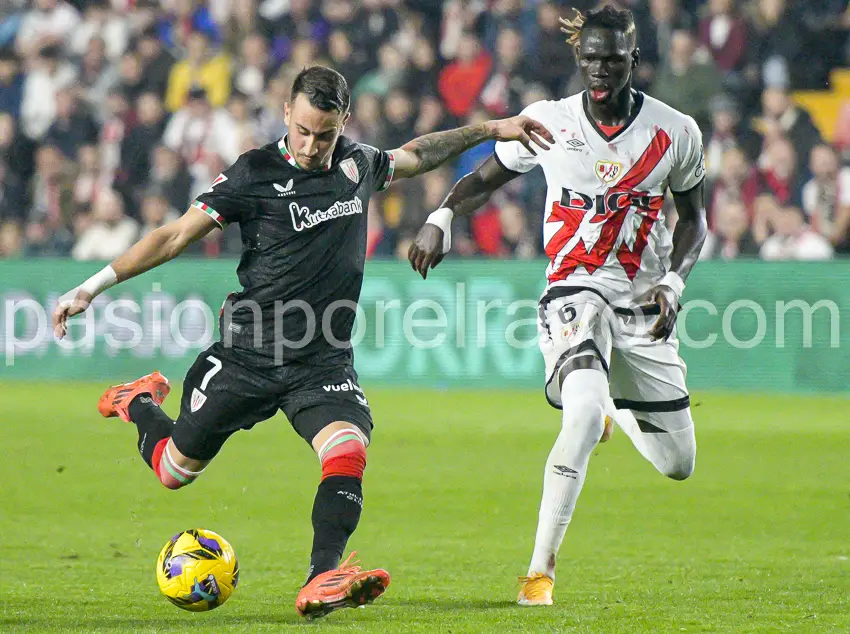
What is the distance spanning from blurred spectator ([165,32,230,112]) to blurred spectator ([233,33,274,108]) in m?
0.20

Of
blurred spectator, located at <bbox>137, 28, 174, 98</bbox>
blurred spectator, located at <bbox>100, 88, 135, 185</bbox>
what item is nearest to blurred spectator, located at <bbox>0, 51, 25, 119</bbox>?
blurred spectator, located at <bbox>100, 88, 135, 185</bbox>

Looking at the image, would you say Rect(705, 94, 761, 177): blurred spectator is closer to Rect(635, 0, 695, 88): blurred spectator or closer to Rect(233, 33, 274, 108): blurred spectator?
Rect(635, 0, 695, 88): blurred spectator

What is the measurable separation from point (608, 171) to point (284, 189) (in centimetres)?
158

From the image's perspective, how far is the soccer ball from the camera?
5.50 meters

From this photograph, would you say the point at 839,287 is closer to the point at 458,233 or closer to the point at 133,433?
the point at 458,233

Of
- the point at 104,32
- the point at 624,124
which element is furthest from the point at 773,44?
the point at 624,124

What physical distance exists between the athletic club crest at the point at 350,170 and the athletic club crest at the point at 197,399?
1.12m

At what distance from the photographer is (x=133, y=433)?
39.5 ft

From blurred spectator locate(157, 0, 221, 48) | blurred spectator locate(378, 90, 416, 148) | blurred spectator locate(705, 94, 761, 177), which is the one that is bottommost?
blurred spectator locate(705, 94, 761, 177)

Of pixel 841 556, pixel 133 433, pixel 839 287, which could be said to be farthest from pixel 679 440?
pixel 839 287

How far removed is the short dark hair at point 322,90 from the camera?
217 inches

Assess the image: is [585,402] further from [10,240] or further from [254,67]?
[254,67]

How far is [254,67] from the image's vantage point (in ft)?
58.7

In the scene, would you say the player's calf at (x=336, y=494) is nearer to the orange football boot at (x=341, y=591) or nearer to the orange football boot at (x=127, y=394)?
the orange football boot at (x=341, y=591)
